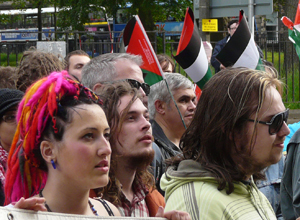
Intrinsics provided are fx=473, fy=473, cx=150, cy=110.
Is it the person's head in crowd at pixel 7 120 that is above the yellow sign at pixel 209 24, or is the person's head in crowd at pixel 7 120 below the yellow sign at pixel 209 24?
below

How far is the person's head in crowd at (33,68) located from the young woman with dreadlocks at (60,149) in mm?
2147

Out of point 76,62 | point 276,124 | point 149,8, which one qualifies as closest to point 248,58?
point 276,124

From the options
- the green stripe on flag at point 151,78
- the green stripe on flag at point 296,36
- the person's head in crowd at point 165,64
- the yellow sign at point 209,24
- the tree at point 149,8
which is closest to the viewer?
the green stripe on flag at point 151,78

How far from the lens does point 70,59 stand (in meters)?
6.00

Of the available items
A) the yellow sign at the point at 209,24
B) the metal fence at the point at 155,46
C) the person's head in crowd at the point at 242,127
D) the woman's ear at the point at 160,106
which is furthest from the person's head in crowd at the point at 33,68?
the metal fence at the point at 155,46

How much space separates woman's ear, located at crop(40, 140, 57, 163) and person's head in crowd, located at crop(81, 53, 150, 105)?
1406mm

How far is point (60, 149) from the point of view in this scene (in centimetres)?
193

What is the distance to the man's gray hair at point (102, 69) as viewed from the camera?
3.42 metres

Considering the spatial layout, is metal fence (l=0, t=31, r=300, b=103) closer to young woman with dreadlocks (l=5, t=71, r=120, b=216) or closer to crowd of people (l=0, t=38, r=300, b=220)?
crowd of people (l=0, t=38, r=300, b=220)

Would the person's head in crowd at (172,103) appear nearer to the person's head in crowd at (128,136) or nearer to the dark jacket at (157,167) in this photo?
the dark jacket at (157,167)

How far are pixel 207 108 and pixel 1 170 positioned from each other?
154cm

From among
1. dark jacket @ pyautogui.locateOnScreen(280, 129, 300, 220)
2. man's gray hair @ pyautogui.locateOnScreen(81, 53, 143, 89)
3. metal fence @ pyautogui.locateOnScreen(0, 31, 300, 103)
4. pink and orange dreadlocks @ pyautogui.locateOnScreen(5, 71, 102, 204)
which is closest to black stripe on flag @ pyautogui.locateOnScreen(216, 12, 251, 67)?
man's gray hair @ pyautogui.locateOnScreen(81, 53, 143, 89)

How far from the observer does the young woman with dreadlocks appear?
1.91 metres

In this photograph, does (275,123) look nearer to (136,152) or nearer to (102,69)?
(136,152)
